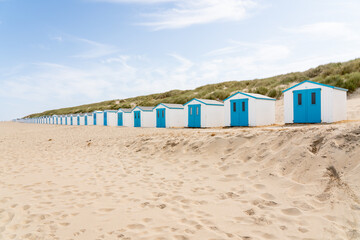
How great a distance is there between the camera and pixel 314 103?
52.5 ft

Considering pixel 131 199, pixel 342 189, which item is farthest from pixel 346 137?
pixel 131 199

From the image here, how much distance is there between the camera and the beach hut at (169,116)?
2350cm

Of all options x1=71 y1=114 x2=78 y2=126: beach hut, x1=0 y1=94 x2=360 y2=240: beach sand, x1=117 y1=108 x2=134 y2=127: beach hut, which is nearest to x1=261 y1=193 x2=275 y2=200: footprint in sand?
x1=0 y1=94 x2=360 y2=240: beach sand

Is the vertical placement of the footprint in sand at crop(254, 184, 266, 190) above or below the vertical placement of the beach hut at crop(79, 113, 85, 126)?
below

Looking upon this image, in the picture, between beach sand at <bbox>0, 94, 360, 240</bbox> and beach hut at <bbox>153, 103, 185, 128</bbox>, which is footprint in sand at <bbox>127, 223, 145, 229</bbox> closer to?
beach sand at <bbox>0, 94, 360, 240</bbox>

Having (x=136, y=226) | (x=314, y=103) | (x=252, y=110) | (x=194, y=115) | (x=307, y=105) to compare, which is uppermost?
(x=314, y=103)

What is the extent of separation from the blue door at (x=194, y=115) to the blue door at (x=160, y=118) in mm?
3158

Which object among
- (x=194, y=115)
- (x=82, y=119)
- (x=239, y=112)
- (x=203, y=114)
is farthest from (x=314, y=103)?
(x=82, y=119)

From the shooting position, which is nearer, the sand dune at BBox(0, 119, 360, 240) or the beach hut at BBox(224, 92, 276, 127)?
the sand dune at BBox(0, 119, 360, 240)

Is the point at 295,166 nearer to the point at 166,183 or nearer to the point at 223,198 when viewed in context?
the point at 223,198

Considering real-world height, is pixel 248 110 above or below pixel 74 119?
above

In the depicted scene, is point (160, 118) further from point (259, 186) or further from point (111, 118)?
point (259, 186)

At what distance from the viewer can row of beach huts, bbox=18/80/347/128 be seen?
15.8 meters

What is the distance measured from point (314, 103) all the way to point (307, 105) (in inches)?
16.5
